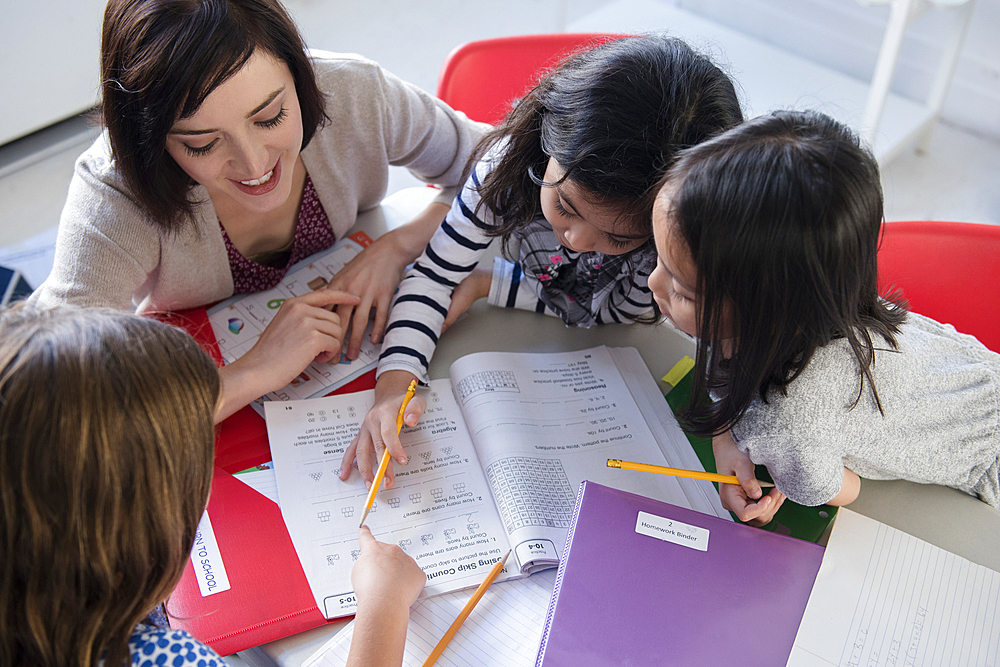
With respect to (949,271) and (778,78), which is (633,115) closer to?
(949,271)

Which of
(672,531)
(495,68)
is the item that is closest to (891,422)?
(672,531)

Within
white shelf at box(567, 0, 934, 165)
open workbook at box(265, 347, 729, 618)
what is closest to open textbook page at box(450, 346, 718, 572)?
open workbook at box(265, 347, 729, 618)

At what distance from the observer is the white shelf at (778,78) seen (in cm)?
233

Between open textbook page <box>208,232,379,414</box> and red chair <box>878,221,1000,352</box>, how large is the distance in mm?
759

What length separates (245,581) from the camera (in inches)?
30.1

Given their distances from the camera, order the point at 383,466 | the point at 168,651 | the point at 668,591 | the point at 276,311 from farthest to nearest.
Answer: the point at 276,311 → the point at 383,466 → the point at 668,591 → the point at 168,651

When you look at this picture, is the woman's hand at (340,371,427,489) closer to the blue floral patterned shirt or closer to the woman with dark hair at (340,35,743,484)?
the woman with dark hair at (340,35,743,484)

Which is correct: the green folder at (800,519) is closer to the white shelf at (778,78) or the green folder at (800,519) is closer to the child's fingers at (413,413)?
the child's fingers at (413,413)

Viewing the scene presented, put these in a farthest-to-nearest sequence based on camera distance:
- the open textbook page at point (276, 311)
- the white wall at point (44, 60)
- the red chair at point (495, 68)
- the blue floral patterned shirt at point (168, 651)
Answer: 1. the white wall at point (44, 60)
2. the red chair at point (495, 68)
3. the open textbook page at point (276, 311)
4. the blue floral patterned shirt at point (168, 651)

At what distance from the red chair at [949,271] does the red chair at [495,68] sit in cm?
65

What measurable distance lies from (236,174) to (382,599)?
21.8 inches

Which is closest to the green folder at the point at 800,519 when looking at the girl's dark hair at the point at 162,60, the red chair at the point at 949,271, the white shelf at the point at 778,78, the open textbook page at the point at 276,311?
the red chair at the point at 949,271

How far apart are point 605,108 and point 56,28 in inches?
86.5

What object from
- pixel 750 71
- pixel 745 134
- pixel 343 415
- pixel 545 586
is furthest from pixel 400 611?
pixel 750 71
